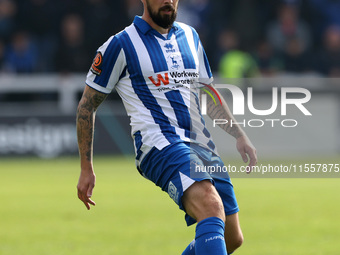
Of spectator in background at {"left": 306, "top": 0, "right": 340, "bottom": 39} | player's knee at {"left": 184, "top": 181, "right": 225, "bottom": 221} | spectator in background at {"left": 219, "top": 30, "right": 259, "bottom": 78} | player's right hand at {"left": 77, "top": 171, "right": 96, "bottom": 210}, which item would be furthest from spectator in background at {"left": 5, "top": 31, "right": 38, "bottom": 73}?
player's knee at {"left": 184, "top": 181, "right": 225, "bottom": 221}

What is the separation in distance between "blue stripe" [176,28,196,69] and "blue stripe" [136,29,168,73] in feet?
0.47

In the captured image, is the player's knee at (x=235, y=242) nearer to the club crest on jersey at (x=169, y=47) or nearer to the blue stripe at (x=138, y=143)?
the blue stripe at (x=138, y=143)

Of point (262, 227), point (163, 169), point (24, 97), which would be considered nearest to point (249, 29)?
point (24, 97)

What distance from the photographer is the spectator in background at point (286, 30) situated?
1605cm

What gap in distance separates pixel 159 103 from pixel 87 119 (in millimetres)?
461

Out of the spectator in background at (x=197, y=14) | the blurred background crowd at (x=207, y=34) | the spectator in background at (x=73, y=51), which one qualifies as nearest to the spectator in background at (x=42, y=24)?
the blurred background crowd at (x=207, y=34)

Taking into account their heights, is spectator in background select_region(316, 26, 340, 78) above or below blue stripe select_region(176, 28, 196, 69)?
below

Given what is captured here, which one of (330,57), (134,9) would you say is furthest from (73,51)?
(330,57)

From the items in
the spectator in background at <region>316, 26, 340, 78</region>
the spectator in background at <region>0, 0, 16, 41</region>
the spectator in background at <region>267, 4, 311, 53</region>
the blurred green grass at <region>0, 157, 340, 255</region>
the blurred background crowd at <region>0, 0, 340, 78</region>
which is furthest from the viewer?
the spectator in background at <region>267, 4, 311, 53</region>

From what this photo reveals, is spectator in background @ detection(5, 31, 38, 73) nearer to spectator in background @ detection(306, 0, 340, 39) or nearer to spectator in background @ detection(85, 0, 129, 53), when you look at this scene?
spectator in background @ detection(85, 0, 129, 53)

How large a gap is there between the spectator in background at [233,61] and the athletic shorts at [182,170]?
10.7 meters

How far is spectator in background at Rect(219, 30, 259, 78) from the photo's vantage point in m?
15.3

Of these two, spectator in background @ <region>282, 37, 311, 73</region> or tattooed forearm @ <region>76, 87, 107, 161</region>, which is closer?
tattooed forearm @ <region>76, 87, 107, 161</region>

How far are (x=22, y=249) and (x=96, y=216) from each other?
1990mm
